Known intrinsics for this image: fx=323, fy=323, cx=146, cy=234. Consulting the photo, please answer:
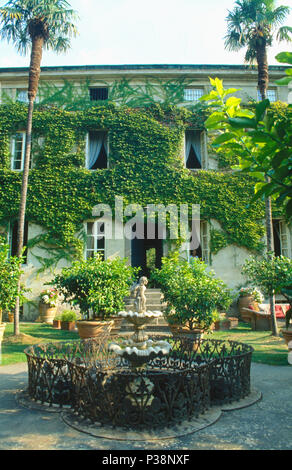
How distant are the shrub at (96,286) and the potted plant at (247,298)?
5.28m

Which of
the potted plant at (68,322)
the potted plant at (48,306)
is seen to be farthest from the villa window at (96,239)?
the potted plant at (68,322)

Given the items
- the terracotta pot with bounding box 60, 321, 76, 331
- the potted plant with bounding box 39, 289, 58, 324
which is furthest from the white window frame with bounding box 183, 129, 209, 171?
the terracotta pot with bounding box 60, 321, 76, 331

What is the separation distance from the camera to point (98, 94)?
14.4m

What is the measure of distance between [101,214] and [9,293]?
600cm

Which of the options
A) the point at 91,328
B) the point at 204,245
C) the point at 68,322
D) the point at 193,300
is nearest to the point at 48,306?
the point at 68,322

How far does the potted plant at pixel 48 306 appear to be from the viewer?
11789 mm

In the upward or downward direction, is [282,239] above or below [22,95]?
below

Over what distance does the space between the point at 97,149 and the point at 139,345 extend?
11202 mm

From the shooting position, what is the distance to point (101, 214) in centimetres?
1294

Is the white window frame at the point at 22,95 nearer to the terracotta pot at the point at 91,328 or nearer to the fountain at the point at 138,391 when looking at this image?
the terracotta pot at the point at 91,328

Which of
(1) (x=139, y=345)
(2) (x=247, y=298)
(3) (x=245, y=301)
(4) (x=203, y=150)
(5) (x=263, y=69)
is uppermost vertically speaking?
(5) (x=263, y=69)

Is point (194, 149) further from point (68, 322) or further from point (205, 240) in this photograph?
point (68, 322)
